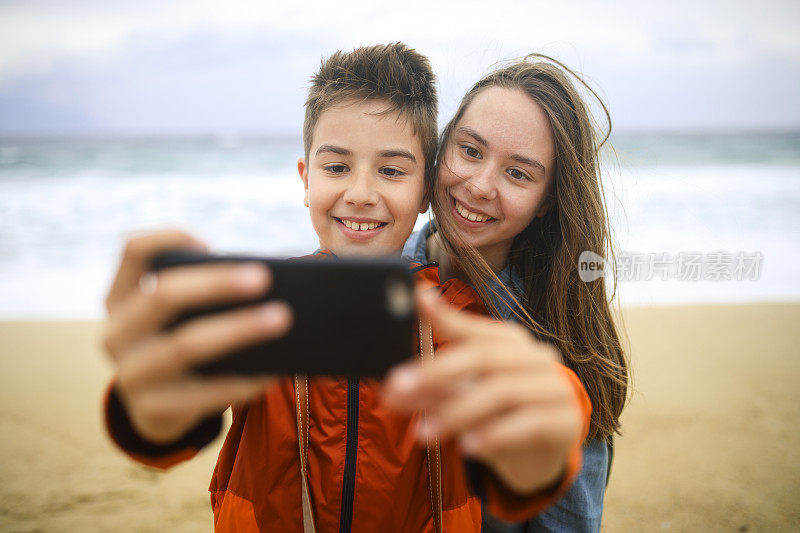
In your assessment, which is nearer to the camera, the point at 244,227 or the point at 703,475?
the point at 703,475

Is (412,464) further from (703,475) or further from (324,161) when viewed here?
(703,475)

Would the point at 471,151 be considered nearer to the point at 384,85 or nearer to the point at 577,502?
the point at 384,85

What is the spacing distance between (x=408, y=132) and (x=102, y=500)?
3.08 m

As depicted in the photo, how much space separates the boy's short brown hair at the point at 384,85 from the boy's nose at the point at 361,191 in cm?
30

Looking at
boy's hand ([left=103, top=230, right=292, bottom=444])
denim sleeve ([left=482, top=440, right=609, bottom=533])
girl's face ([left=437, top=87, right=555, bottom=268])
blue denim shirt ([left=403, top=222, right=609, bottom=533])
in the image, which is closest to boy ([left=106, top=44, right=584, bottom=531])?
boy's hand ([left=103, top=230, right=292, bottom=444])

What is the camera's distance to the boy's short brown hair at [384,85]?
181 cm

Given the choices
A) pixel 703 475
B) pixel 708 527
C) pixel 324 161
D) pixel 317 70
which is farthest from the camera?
pixel 703 475

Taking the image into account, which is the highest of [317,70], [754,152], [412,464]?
[317,70]

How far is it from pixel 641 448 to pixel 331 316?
3602 mm

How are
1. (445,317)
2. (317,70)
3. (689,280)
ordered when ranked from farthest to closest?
(689,280)
(317,70)
(445,317)

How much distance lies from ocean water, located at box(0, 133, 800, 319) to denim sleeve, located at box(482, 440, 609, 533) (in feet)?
3.64

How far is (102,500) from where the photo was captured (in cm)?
308

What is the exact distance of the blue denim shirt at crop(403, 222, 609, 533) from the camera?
6.82ft

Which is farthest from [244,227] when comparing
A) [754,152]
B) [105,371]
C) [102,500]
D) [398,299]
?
[754,152]
